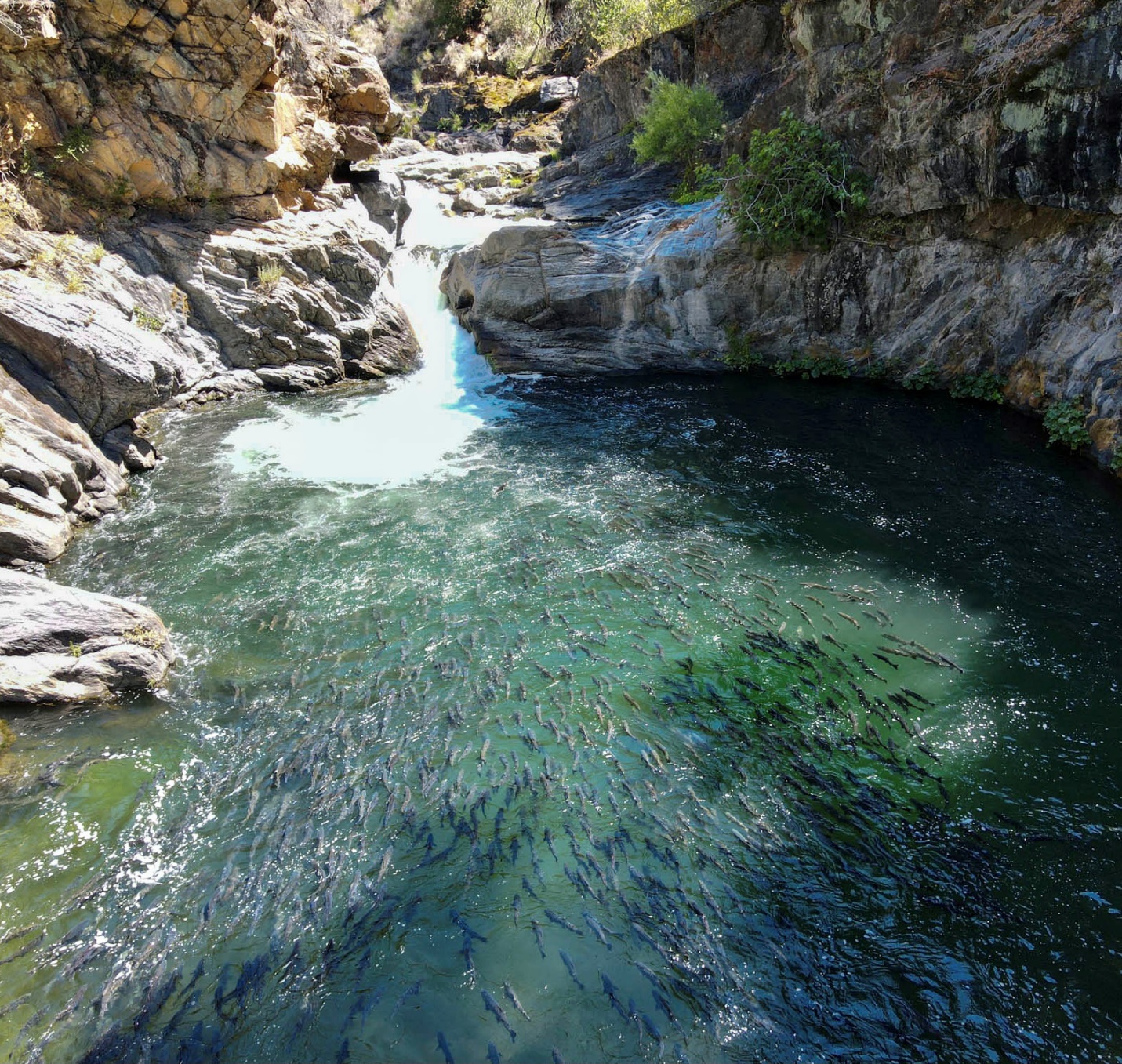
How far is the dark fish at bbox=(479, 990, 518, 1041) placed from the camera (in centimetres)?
464

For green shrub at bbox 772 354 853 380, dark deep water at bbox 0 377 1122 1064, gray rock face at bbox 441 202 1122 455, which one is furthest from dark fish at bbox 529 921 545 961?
green shrub at bbox 772 354 853 380

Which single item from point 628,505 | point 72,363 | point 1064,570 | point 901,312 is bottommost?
point 1064,570

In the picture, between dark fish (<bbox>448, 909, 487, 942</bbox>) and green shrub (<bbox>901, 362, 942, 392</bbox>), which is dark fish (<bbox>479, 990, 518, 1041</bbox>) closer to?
dark fish (<bbox>448, 909, 487, 942</bbox>)

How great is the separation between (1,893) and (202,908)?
165cm

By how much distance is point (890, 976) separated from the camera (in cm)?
490

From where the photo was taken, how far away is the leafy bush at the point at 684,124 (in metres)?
22.8

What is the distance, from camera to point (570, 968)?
4.98 metres

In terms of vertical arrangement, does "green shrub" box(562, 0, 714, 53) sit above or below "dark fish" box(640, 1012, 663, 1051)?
above

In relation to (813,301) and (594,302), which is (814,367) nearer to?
(813,301)

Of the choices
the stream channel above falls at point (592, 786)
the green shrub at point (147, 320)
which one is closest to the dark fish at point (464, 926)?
the stream channel above falls at point (592, 786)

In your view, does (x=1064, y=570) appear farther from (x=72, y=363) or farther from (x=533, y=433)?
(x=72, y=363)

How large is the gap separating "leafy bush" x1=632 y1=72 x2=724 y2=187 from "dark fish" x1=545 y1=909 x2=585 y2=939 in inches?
878

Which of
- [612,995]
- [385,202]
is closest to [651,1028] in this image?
[612,995]

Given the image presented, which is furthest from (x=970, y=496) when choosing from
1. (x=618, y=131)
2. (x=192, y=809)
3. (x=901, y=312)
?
(x=618, y=131)
